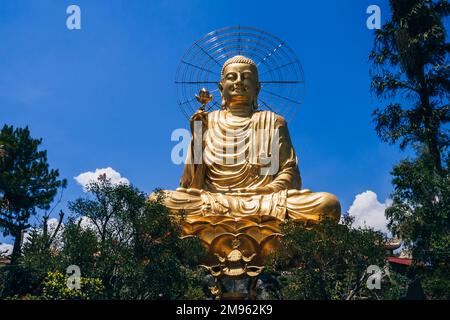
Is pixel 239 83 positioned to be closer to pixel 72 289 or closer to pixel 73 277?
pixel 73 277

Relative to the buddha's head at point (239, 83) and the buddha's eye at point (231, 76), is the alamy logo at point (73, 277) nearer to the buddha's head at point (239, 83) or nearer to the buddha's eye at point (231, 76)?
the buddha's head at point (239, 83)

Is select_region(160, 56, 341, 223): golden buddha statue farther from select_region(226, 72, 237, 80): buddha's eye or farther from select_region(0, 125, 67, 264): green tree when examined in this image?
select_region(0, 125, 67, 264): green tree

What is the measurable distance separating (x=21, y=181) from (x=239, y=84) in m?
5.29

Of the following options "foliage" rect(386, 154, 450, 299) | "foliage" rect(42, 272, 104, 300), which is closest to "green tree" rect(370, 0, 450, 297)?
"foliage" rect(386, 154, 450, 299)

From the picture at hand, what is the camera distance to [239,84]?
515 inches

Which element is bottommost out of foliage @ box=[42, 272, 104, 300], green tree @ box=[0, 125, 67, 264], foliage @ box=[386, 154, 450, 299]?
foliage @ box=[42, 272, 104, 300]

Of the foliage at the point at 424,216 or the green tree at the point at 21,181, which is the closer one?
the foliage at the point at 424,216

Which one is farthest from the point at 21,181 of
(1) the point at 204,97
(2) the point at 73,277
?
(2) the point at 73,277

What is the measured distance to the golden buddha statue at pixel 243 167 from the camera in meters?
10.8

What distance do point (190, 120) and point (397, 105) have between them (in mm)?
4182

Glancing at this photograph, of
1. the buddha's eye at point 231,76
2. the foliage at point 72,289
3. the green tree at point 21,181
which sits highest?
the buddha's eye at point 231,76

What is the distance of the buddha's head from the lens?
13.1 m

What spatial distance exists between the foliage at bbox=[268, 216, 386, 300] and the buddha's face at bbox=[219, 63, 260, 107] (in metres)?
5.52

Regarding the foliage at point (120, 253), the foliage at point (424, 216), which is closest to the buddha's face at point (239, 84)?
the foliage at point (424, 216)
